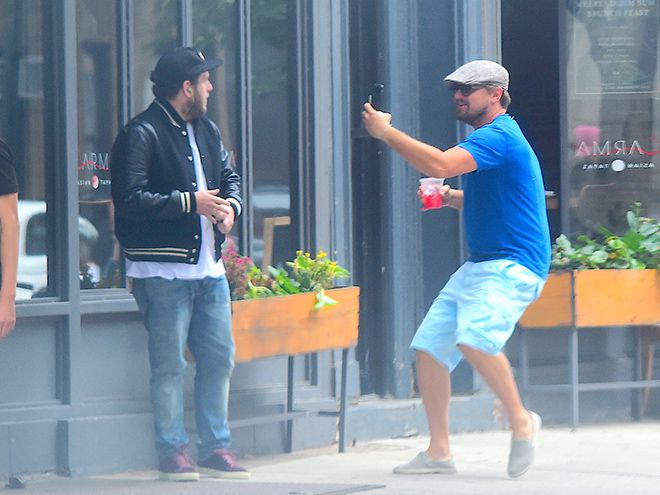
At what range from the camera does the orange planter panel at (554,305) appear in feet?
26.2

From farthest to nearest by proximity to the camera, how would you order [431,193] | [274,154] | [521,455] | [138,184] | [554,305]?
[554,305] → [274,154] → [431,193] → [521,455] → [138,184]

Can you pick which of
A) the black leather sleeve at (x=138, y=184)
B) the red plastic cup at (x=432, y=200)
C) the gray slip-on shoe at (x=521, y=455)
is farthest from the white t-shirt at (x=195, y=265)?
the gray slip-on shoe at (x=521, y=455)

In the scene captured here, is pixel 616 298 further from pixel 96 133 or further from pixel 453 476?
pixel 96 133

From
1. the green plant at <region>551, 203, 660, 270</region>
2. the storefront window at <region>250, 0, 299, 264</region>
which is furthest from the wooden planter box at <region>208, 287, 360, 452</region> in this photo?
the green plant at <region>551, 203, 660, 270</region>

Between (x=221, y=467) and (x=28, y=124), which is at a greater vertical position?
(x=28, y=124)

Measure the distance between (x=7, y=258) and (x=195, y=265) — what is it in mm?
937

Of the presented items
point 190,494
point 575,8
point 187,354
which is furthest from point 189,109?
point 575,8

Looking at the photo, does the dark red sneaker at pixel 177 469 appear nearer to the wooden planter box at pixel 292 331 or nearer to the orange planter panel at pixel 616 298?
the wooden planter box at pixel 292 331

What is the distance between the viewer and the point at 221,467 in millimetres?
6574

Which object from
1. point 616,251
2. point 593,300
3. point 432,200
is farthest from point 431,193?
point 616,251

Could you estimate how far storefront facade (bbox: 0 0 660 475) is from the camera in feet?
22.3

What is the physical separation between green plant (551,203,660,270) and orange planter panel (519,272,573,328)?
21 centimetres

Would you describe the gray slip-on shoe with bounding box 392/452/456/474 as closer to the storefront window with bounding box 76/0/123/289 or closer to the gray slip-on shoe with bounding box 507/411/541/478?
the gray slip-on shoe with bounding box 507/411/541/478

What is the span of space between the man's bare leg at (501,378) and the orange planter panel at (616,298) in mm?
1661
